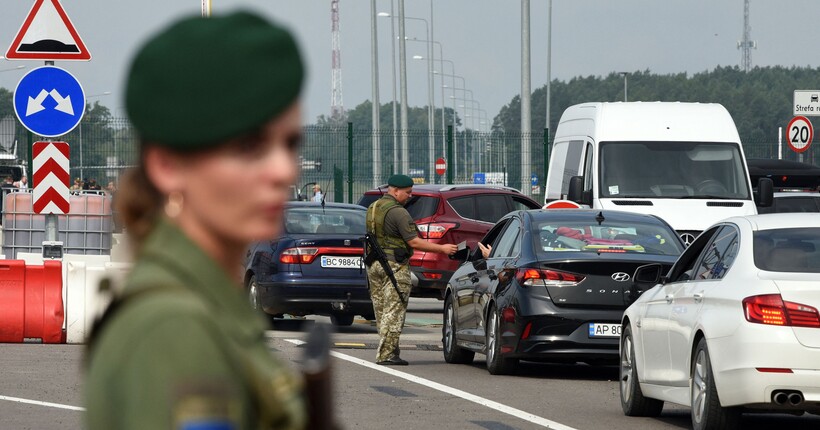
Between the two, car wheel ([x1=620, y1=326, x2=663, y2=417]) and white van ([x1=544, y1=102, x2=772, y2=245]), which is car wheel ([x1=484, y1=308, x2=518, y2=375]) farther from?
white van ([x1=544, y1=102, x2=772, y2=245])

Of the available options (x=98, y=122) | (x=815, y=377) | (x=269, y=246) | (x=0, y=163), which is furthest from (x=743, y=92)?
(x=815, y=377)

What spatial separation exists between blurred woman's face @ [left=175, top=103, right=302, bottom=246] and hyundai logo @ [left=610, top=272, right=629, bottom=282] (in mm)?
11956

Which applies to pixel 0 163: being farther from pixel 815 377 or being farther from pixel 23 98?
pixel 815 377

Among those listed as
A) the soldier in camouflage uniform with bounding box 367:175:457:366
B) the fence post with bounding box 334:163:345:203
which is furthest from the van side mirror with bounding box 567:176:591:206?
the fence post with bounding box 334:163:345:203

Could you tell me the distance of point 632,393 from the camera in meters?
11.2

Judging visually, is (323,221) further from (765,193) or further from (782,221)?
(782,221)

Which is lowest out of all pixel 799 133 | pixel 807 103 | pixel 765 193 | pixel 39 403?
pixel 39 403

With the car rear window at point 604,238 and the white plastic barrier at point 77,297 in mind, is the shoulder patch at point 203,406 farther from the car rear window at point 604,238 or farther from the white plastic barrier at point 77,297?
the white plastic barrier at point 77,297

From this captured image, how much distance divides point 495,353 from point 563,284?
0.96 m

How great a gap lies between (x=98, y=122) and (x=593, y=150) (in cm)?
1356

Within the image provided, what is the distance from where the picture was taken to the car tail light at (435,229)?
891 inches

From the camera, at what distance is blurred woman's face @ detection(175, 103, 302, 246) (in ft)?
5.46

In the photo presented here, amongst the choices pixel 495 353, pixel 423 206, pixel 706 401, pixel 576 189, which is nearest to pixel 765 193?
pixel 576 189

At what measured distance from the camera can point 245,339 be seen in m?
1.66
